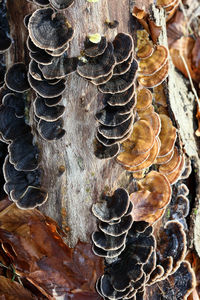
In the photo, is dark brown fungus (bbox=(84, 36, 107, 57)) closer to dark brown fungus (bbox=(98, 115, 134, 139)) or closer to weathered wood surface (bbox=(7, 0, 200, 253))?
weathered wood surface (bbox=(7, 0, 200, 253))

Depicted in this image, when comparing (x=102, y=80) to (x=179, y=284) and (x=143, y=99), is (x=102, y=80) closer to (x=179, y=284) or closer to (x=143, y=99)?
(x=143, y=99)

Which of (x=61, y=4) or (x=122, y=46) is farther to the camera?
(x=122, y=46)

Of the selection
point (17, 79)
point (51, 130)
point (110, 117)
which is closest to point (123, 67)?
point (110, 117)

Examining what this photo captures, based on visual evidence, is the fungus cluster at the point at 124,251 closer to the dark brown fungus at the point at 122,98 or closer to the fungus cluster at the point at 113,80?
the fungus cluster at the point at 113,80

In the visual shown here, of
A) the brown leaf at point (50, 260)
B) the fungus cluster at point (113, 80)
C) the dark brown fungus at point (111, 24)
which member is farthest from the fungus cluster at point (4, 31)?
the brown leaf at point (50, 260)

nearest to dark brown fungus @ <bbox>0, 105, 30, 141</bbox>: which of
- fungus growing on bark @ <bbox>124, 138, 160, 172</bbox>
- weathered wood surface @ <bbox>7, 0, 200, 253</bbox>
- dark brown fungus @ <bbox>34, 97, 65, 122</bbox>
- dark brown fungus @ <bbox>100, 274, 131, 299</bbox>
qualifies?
weathered wood surface @ <bbox>7, 0, 200, 253</bbox>

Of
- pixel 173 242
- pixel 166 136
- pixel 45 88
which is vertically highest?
pixel 45 88
